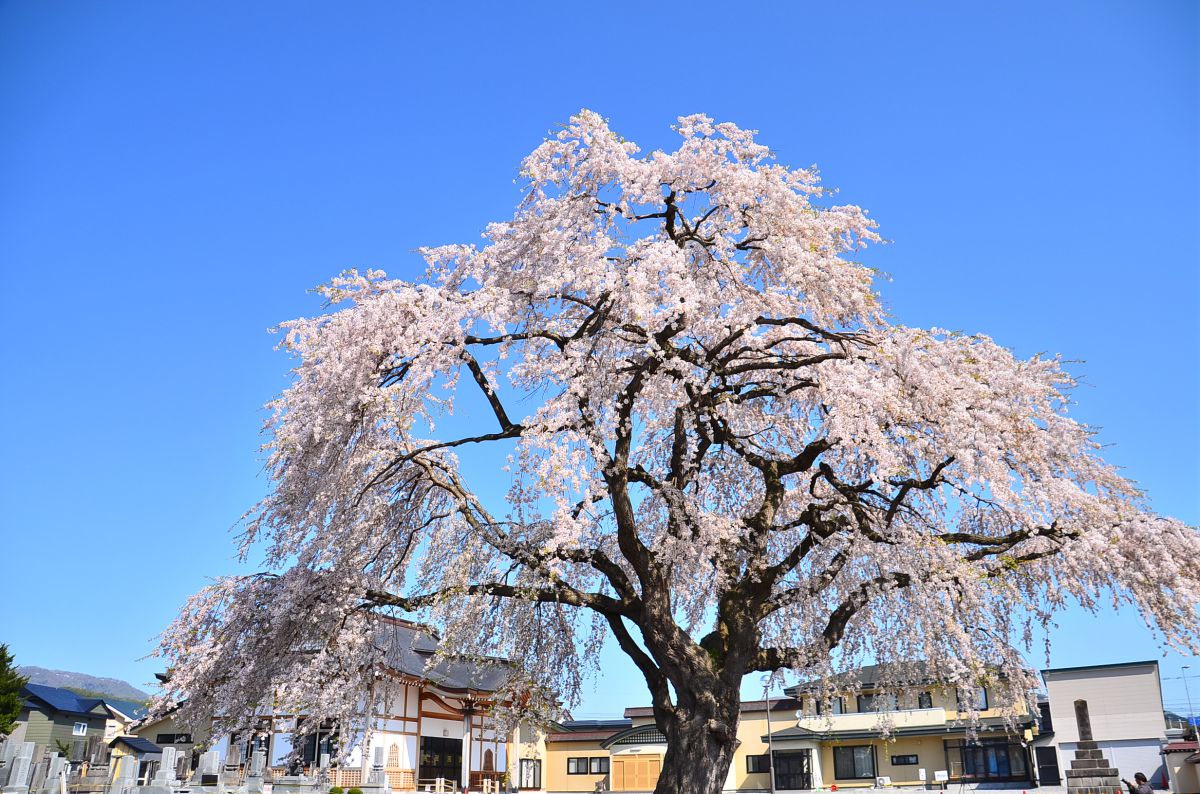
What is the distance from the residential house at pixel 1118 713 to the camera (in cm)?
2877

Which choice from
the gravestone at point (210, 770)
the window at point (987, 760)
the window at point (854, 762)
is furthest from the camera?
the window at point (854, 762)

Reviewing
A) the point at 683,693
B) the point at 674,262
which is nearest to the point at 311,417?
the point at 674,262

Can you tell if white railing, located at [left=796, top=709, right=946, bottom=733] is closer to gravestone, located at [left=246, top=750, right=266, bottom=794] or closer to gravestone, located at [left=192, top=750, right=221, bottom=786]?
gravestone, located at [left=246, top=750, right=266, bottom=794]

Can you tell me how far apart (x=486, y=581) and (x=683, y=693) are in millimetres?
3307

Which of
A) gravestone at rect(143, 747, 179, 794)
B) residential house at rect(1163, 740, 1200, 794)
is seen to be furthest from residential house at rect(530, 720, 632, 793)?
gravestone at rect(143, 747, 179, 794)

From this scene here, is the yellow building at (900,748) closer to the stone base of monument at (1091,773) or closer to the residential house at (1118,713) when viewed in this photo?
the residential house at (1118,713)

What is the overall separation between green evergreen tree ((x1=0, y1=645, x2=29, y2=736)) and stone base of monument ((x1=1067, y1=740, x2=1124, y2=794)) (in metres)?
39.8

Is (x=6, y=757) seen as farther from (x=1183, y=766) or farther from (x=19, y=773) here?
(x=1183, y=766)

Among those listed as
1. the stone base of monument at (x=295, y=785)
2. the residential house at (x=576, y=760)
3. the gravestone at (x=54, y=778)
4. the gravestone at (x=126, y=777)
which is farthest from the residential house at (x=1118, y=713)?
the gravestone at (x=54, y=778)

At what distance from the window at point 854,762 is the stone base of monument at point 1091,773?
30.5 ft

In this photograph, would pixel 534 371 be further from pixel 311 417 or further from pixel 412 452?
pixel 311 417

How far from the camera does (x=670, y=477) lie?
12.6 metres

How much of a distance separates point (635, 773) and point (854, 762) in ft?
33.4

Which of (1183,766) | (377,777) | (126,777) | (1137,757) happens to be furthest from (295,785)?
(1137,757)
